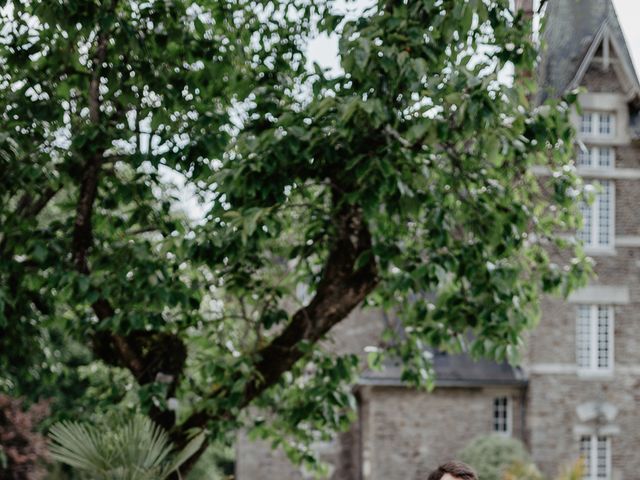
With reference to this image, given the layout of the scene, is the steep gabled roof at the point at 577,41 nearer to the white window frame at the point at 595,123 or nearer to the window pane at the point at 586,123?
the white window frame at the point at 595,123

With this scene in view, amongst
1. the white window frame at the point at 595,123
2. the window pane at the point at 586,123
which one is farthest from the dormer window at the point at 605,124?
the window pane at the point at 586,123

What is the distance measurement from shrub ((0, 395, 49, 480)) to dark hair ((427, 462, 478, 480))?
18.7 metres

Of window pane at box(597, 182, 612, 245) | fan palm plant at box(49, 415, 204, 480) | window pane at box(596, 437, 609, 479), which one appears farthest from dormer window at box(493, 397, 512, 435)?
fan palm plant at box(49, 415, 204, 480)

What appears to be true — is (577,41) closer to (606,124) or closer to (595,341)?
(606,124)

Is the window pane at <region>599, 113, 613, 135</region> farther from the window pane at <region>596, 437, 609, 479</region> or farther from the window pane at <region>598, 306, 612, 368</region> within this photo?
the window pane at <region>596, 437, 609, 479</region>

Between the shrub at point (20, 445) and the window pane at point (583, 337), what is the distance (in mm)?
12651

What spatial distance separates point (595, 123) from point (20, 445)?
1527cm

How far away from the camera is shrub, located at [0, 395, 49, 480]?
75.8ft

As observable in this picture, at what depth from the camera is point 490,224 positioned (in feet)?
34.4

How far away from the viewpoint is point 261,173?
955 cm

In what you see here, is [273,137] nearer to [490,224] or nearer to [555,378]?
[490,224]

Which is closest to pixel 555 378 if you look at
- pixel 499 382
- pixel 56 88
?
pixel 499 382

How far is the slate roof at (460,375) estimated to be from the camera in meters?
28.3

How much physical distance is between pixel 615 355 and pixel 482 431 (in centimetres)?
366
